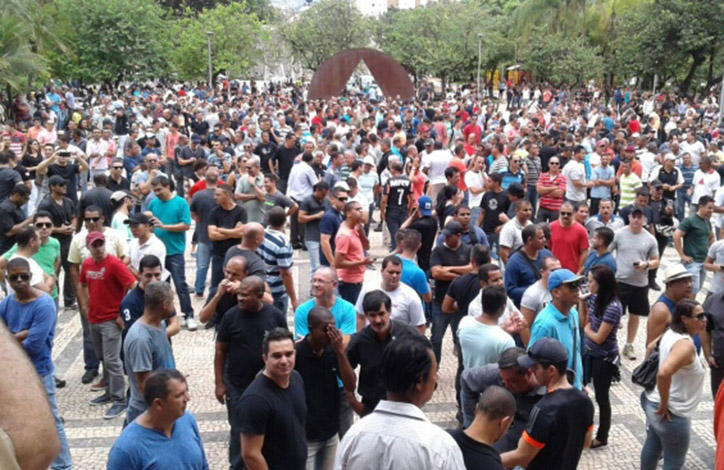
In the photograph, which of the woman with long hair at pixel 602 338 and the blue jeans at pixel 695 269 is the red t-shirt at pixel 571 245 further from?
the woman with long hair at pixel 602 338

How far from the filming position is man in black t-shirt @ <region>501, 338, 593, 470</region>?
4531mm

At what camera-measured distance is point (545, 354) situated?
4695 mm

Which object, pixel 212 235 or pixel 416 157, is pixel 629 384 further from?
pixel 416 157

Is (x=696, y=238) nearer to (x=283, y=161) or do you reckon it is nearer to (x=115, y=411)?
(x=115, y=411)

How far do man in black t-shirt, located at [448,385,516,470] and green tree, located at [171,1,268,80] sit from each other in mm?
38970

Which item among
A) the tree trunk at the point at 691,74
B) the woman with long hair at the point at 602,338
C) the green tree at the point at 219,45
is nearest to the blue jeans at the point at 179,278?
the woman with long hair at the point at 602,338

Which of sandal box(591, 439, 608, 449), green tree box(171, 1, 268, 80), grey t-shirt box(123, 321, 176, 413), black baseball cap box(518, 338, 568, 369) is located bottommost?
sandal box(591, 439, 608, 449)

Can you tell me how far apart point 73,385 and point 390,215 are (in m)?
5.91

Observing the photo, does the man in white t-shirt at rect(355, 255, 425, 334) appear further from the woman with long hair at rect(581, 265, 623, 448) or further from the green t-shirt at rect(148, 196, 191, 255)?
the green t-shirt at rect(148, 196, 191, 255)

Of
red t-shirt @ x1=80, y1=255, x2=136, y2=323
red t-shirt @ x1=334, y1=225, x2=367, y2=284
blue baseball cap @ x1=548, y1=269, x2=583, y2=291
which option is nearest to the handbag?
blue baseball cap @ x1=548, y1=269, x2=583, y2=291

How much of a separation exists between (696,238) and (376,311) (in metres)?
6.01

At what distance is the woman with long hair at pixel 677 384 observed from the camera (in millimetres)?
5602

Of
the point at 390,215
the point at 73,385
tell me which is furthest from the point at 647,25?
the point at 73,385

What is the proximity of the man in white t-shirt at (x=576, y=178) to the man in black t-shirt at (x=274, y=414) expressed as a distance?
31.3ft
